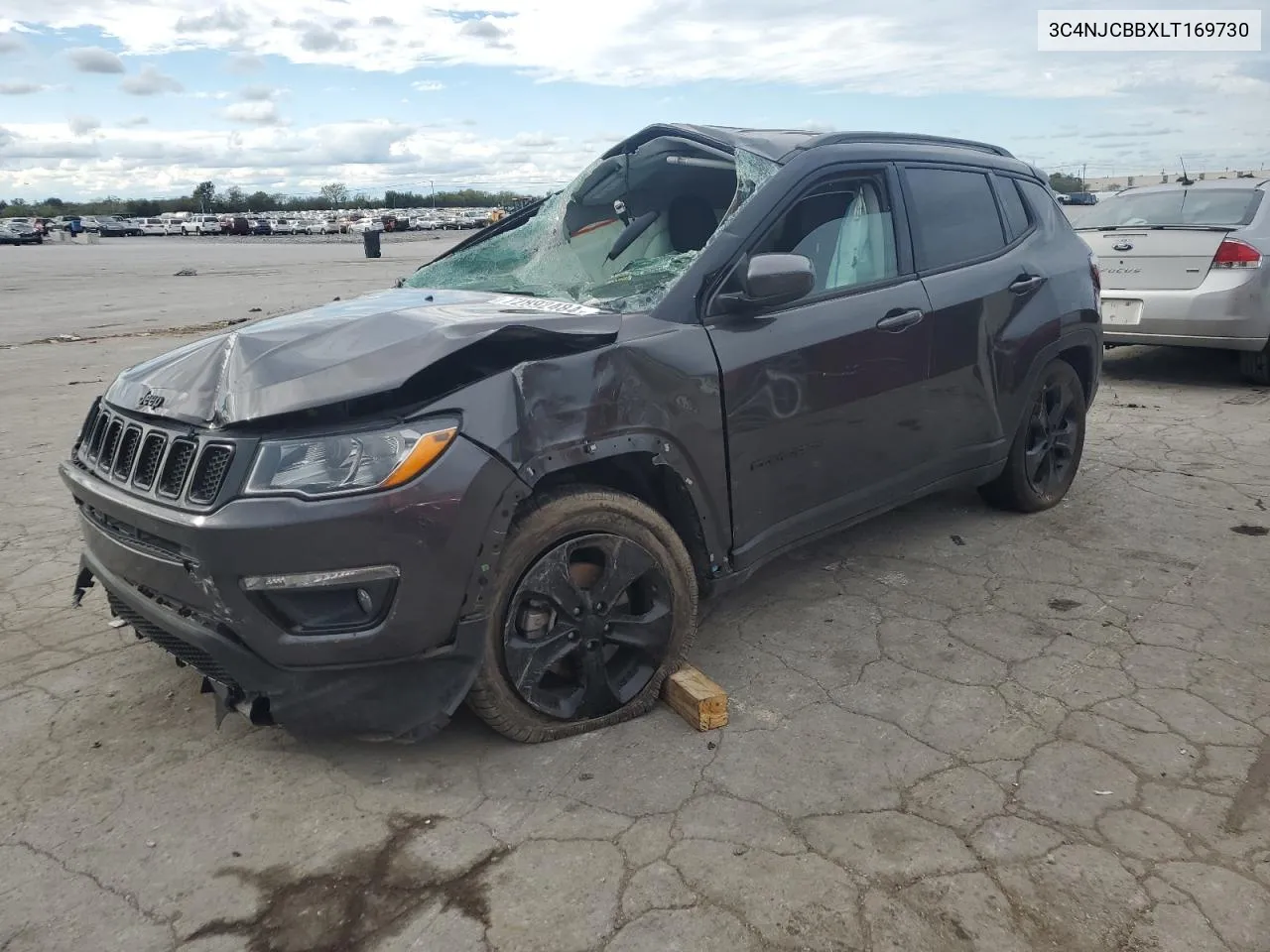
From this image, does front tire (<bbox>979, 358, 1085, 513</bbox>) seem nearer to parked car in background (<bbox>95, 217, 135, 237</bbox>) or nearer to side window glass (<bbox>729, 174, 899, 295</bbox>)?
side window glass (<bbox>729, 174, 899, 295</bbox>)

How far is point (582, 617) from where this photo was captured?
109 inches

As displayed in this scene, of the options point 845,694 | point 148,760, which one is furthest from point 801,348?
point 148,760

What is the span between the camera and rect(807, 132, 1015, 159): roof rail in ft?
11.8

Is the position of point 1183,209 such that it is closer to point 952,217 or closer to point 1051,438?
point 1051,438

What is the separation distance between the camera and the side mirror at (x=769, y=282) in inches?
118

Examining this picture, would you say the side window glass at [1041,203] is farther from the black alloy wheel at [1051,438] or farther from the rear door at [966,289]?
the black alloy wheel at [1051,438]

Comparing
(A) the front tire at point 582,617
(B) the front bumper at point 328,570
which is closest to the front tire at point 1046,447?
(A) the front tire at point 582,617

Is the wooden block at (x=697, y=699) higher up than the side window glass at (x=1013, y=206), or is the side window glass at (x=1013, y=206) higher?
the side window glass at (x=1013, y=206)

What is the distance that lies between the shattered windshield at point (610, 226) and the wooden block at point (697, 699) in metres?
1.64

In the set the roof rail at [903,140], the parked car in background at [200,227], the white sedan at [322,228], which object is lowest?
the roof rail at [903,140]

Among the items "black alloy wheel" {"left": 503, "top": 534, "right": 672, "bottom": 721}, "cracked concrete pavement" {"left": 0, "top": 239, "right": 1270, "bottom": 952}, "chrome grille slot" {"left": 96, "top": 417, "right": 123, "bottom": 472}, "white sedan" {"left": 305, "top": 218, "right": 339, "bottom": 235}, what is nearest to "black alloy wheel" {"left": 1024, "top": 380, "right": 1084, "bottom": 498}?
"cracked concrete pavement" {"left": 0, "top": 239, "right": 1270, "bottom": 952}

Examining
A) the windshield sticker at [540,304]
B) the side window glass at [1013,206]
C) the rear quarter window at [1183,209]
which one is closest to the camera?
the windshield sticker at [540,304]

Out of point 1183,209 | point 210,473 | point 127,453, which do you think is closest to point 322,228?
point 1183,209

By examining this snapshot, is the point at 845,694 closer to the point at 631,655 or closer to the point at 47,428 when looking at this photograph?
the point at 631,655
